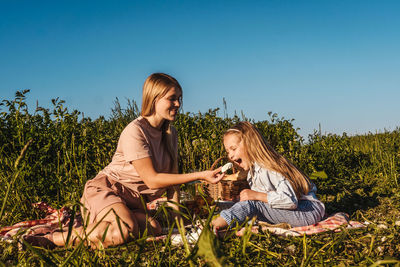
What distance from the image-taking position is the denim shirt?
295 centimetres

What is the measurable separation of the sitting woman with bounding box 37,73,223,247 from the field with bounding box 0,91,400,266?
0.22 meters

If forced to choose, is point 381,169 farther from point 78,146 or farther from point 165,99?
point 78,146

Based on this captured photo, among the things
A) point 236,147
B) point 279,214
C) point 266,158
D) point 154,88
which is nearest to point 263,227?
point 279,214

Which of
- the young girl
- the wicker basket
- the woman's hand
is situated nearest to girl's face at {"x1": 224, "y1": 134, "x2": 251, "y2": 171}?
the young girl

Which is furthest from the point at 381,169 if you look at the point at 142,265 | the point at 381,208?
the point at 142,265

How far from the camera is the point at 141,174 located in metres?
2.98

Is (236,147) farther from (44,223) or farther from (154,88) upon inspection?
(44,223)

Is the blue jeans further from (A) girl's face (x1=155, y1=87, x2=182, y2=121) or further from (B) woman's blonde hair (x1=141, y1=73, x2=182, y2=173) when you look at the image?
(B) woman's blonde hair (x1=141, y1=73, x2=182, y2=173)

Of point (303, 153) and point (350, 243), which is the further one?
point (303, 153)

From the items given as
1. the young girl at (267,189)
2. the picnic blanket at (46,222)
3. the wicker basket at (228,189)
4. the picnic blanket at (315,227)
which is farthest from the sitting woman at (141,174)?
the wicker basket at (228,189)

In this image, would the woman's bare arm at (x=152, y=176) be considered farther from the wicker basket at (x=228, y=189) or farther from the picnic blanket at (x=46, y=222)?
the wicker basket at (x=228, y=189)

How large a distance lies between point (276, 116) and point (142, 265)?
3.89 m

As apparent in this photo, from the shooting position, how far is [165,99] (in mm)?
3041

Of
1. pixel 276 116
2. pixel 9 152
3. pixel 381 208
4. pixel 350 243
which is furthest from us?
pixel 276 116
